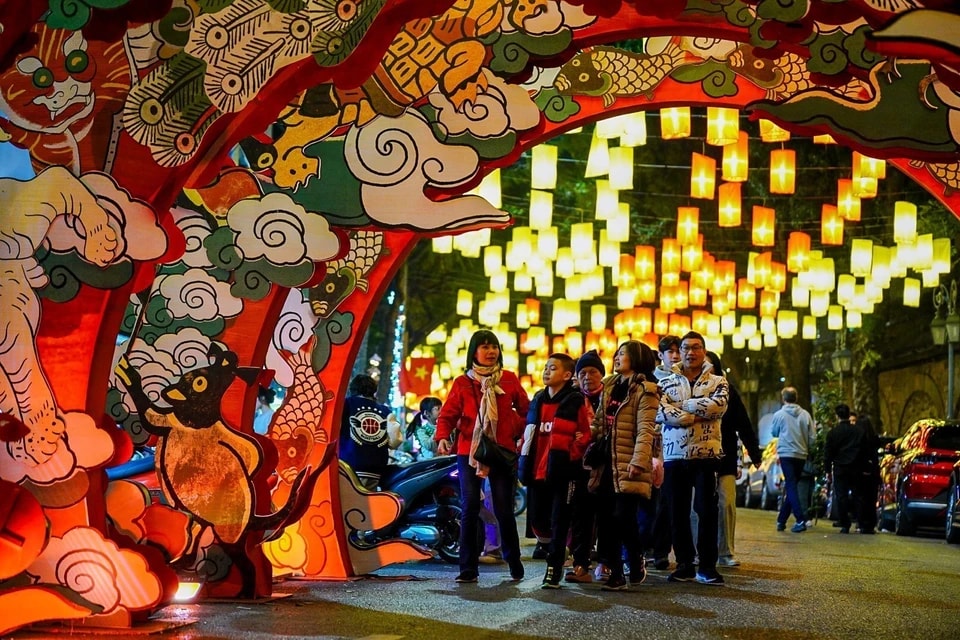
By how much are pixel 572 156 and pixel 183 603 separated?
2000 cm

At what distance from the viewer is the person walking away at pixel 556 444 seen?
1057 cm

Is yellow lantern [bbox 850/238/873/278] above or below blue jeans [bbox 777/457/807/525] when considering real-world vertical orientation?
above

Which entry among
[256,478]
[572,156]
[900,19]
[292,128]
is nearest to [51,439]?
[256,478]

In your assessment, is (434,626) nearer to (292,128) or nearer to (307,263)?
(307,263)

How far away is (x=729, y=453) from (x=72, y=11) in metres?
7.41

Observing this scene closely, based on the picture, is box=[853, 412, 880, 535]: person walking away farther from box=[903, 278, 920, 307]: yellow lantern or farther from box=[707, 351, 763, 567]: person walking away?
box=[707, 351, 763, 567]: person walking away

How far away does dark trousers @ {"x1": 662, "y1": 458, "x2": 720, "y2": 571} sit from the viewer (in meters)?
11.0

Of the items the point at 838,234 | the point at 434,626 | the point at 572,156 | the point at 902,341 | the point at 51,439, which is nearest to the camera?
the point at 51,439

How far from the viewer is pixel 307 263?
916 centimetres

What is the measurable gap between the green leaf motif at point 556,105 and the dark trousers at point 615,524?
10.0 ft

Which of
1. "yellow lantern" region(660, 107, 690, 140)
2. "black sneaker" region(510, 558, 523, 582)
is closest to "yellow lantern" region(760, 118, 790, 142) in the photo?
"yellow lantern" region(660, 107, 690, 140)

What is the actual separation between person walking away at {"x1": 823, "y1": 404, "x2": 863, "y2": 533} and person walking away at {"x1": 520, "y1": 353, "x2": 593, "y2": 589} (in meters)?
10.4

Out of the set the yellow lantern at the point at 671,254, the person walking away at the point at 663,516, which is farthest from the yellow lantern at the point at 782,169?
the person walking away at the point at 663,516

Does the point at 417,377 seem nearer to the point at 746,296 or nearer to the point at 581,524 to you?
the point at 746,296
